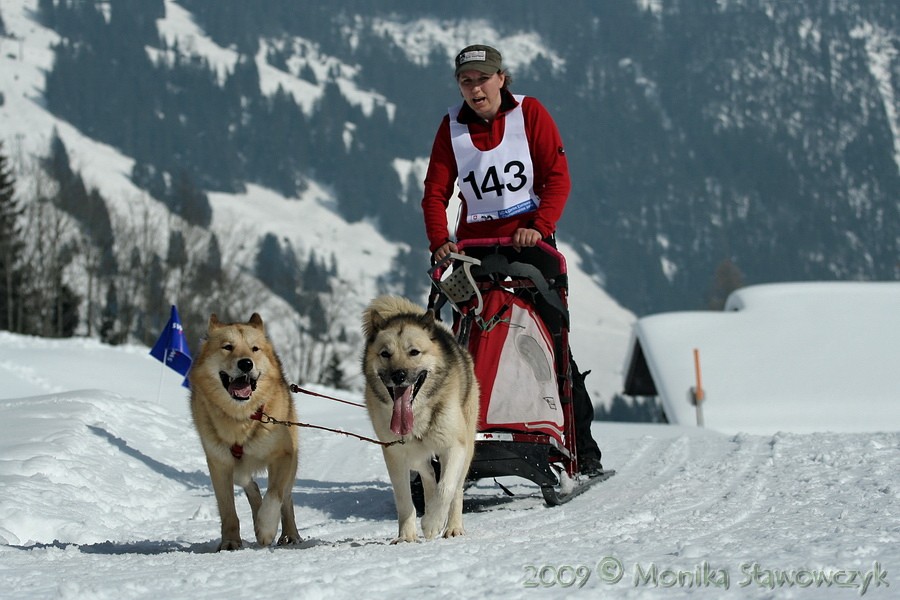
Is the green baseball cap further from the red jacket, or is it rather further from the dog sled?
the dog sled

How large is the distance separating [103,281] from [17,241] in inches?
372

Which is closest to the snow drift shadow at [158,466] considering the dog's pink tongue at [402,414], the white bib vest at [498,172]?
the white bib vest at [498,172]

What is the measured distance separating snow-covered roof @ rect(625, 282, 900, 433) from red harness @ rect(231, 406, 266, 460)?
1892 cm

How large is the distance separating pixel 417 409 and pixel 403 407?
10 cm

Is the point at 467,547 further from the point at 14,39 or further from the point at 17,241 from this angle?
the point at 14,39

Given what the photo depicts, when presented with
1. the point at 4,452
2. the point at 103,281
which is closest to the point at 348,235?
the point at 103,281

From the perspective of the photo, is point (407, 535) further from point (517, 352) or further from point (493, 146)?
point (493, 146)

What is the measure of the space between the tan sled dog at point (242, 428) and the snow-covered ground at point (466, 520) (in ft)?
0.76

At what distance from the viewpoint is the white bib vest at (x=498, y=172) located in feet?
23.1

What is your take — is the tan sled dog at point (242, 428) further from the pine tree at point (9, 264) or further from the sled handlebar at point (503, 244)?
the pine tree at point (9, 264)

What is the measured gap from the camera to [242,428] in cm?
553

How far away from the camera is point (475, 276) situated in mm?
7016

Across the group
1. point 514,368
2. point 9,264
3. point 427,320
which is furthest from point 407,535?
point 9,264
